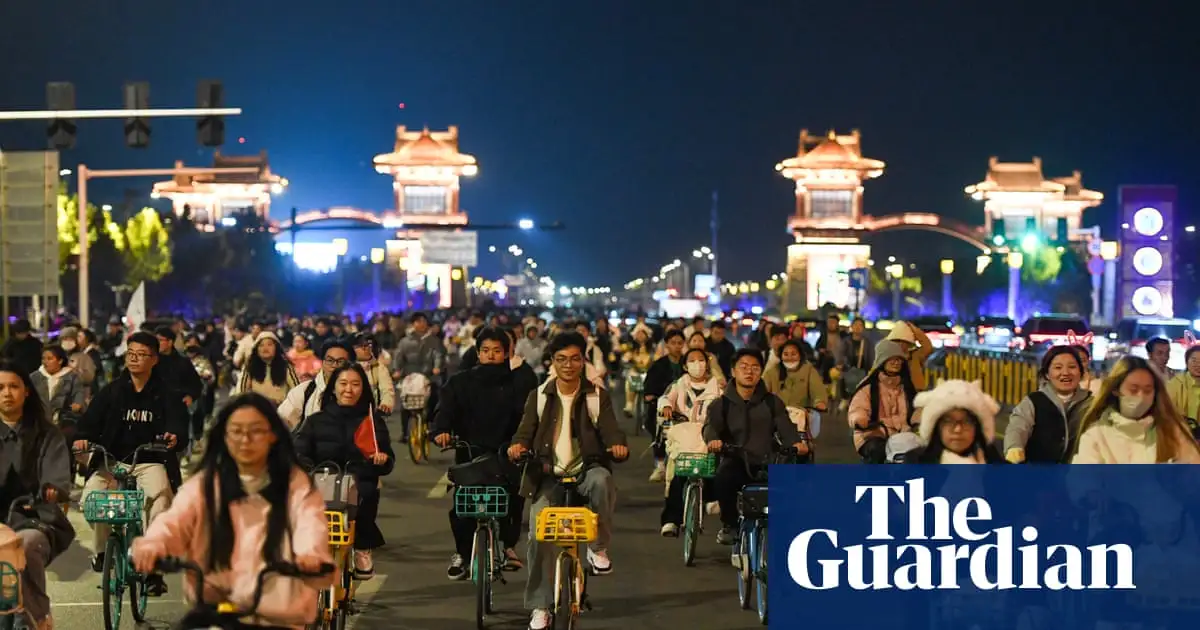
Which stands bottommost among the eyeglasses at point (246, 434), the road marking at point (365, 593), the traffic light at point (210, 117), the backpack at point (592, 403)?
the road marking at point (365, 593)

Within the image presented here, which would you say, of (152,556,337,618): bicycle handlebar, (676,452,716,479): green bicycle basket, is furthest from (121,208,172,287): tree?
(152,556,337,618): bicycle handlebar

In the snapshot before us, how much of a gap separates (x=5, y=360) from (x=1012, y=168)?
603ft

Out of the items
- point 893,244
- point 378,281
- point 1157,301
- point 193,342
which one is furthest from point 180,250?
point 893,244

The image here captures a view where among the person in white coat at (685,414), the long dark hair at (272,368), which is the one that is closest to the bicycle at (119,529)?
the person in white coat at (685,414)

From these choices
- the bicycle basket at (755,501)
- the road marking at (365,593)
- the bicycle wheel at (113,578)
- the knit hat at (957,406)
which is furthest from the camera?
the road marking at (365,593)

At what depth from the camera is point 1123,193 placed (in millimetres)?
46125

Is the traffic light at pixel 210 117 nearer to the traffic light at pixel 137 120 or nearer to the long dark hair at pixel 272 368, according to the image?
the traffic light at pixel 137 120

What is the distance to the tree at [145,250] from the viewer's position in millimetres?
90562

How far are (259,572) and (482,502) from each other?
396 cm

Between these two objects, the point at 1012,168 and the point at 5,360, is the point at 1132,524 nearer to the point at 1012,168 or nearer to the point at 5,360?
the point at 5,360

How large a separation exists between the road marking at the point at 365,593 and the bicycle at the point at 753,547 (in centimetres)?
236

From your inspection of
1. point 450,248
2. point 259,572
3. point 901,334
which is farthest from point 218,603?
point 450,248

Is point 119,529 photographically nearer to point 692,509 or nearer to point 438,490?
point 692,509

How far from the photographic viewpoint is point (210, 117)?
22.0 meters
